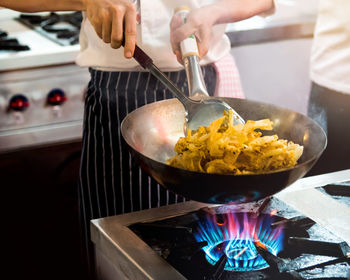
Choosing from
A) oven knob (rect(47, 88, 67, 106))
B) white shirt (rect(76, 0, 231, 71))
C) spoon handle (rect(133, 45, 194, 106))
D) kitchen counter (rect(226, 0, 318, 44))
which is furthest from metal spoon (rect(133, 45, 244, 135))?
kitchen counter (rect(226, 0, 318, 44))

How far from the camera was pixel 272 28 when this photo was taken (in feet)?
7.57

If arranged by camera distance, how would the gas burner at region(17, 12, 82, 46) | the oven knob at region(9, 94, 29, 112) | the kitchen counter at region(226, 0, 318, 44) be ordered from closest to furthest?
the oven knob at region(9, 94, 29, 112), the gas burner at region(17, 12, 82, 46), the kitchen counter at region(226, 0, 318, 44)

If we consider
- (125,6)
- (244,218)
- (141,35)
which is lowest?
(244,218)

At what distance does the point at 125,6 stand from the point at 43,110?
0.87 metres

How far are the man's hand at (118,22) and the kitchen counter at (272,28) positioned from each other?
3.71 feet

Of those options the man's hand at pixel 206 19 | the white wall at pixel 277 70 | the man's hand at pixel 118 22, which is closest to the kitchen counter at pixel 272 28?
the white wall at pixel 277 70

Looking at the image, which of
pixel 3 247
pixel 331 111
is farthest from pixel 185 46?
pixel 3 247

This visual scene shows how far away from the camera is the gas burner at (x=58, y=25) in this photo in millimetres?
2041

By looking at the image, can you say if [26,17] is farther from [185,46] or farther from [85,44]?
[185,46]

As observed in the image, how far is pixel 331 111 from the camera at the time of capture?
1781 millimetres

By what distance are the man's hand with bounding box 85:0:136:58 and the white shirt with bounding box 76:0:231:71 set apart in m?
0.32

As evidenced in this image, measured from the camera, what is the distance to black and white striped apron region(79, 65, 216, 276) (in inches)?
61.2

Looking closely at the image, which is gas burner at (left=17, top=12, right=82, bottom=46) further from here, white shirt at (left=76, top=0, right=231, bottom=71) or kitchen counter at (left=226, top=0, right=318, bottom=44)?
kitchen counter at (left=226, top=0, right=318, bottom=44)

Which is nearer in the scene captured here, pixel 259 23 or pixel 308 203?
pixel 308 203
